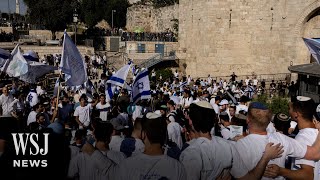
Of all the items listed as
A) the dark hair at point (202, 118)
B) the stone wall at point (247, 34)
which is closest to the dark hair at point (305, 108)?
the dark hair at point (202, 118)

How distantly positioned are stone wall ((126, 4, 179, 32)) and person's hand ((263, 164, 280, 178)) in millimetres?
45179

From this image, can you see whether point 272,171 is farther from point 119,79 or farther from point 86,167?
point 119,79

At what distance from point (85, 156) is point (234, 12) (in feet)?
70.3

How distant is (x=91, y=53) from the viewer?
3641cm

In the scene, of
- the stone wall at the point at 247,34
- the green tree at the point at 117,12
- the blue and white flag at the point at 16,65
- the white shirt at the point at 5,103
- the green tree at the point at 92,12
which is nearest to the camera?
the white shirt at the point at 5,103

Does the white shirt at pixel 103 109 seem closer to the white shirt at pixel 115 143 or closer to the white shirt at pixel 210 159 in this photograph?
the white shirt at pixel 115 143

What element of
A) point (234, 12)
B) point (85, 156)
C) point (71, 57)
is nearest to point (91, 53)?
point (234, 12)

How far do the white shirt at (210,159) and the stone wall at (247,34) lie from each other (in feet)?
61.2

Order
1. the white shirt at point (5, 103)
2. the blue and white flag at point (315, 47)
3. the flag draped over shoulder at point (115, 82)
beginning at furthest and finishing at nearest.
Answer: the flag draped over shoulder at point (115, 82), the white shirt at point (5, 103), the blue and white flag at point (315, 47)

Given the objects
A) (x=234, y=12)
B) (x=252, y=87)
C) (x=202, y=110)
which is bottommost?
(x=252, y=87)

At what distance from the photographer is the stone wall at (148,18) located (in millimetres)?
49719

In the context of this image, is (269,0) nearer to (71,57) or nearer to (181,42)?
(181,42)

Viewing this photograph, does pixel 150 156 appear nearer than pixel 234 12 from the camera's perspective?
Yes

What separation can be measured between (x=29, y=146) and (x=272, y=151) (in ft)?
7.31
